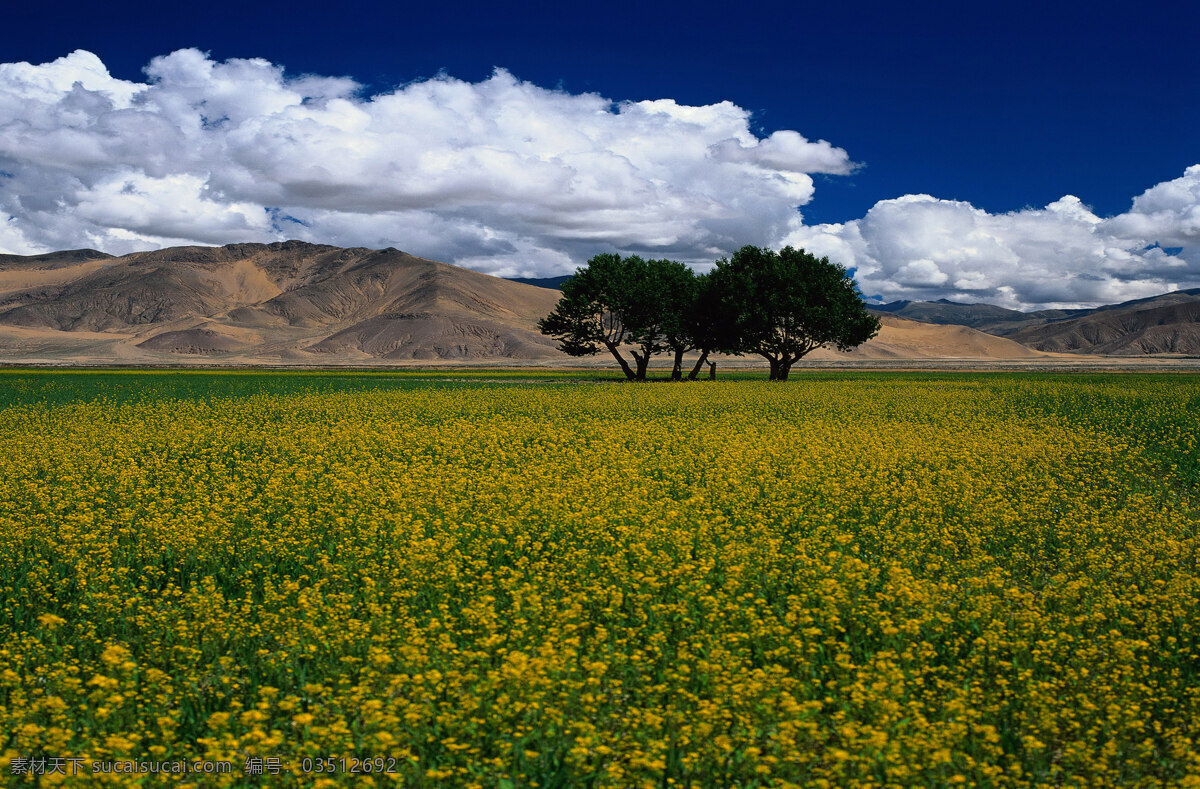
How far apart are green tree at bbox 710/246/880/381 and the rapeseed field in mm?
45299

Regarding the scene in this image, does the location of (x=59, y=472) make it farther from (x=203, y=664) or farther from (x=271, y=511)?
(x=203, y=664)

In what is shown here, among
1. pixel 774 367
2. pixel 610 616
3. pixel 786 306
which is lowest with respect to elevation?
pixel 610 616

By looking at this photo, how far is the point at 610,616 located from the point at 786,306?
58.9 meters

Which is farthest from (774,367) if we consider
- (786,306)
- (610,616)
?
(610,616)

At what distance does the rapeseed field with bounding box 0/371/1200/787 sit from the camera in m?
5.98

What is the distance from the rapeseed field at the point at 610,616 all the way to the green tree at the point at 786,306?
149ft

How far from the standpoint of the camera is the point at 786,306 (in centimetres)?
6456

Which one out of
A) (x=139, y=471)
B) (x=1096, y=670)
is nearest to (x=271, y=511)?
(x=139, y=471)

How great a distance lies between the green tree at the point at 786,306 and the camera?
6481 cm

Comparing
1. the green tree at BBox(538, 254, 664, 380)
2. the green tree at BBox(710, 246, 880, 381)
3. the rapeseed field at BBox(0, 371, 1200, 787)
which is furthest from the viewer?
the green tree at BBox(538, 254, 664, 380)

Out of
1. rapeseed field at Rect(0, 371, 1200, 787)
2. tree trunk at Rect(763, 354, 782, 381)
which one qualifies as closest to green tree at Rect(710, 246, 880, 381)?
tree trunk at Rect(763, 354, 782, 381)

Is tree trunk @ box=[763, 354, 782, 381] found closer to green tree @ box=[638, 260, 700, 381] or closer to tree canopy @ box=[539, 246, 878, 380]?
tree canopy @ box=[539, 246, 878, 380]

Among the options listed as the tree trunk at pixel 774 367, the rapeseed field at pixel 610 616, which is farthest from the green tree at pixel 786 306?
the rapeseed field at pixel 610 616

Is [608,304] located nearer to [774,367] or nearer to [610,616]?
[774,367]
